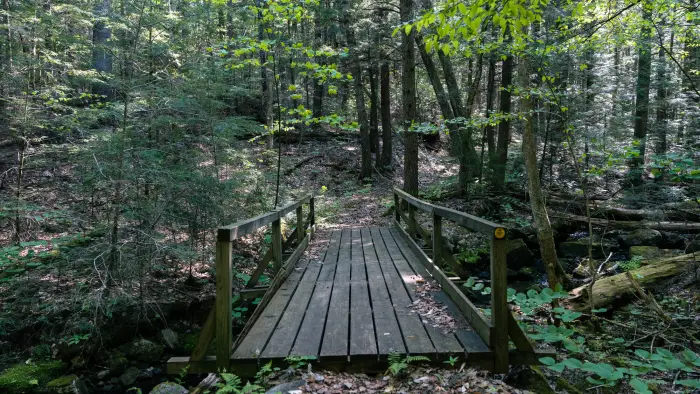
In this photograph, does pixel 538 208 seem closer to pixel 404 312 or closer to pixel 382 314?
pixel 404 312

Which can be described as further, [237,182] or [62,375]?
[237,182]

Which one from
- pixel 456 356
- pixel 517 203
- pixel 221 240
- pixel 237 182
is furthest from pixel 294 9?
pixel 517 203

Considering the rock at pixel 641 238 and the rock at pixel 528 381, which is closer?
the rock at pixel 528 381

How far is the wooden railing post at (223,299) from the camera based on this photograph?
10.9ft

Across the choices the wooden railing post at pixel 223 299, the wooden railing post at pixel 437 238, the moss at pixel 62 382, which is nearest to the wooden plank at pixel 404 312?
the wooden railing post at pixel 437 238

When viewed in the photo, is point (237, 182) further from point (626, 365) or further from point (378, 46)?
point (378, 46)

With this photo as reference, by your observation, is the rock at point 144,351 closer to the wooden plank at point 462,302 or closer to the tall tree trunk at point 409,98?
the wooden plank at point 462,302

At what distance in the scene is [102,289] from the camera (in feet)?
22.8

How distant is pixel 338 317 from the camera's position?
4383 mm

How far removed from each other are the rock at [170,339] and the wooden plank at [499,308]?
6.50 metres

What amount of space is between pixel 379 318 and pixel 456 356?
43.3 inches

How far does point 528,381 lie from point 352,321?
1.78m

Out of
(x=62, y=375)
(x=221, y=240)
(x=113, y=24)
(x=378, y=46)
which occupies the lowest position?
(x=62, y=375)

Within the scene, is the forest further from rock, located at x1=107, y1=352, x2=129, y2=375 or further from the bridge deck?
the bridge deck
